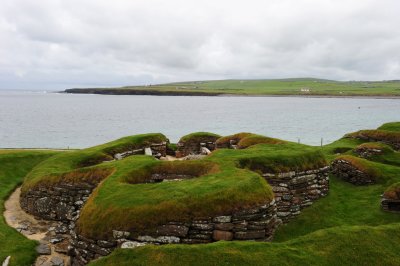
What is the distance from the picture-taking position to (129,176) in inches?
679

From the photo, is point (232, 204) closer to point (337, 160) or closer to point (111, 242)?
point (111, 242)

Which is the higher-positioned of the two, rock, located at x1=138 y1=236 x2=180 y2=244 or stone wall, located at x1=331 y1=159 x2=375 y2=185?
rock, located at x1=138 y1=236 x2=180 y2=244

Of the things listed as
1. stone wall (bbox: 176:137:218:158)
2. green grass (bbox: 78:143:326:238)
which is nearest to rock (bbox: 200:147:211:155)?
stone wall (bbox: 176:137:218:158)

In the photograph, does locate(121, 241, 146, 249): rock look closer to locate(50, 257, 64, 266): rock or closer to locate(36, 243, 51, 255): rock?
locate(50, 257, 64, 266): rock

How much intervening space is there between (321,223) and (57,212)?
13538 millimetres

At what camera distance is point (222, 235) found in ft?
41.0

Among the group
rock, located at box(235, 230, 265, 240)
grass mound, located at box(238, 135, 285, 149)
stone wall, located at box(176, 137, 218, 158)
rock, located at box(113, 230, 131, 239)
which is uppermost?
grass mound, located at box(238, 135, 285, 149)

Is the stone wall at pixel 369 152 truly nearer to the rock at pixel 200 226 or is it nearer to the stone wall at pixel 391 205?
the stone wall at pixel 391 205

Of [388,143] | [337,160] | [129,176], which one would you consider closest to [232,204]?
[129,176]

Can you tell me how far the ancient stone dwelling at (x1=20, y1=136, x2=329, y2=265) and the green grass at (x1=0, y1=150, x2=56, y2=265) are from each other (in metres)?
1.93

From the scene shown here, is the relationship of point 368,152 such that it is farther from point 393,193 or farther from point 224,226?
point 224,226

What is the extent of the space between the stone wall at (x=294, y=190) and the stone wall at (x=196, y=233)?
4473mm

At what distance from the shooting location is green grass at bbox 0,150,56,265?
47.9 feet

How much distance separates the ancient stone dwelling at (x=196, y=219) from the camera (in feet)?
40.7
